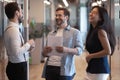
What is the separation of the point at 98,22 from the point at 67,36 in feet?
1.27

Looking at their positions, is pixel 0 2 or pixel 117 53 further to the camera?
pixel 117 53

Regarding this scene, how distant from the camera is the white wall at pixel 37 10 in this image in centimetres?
953

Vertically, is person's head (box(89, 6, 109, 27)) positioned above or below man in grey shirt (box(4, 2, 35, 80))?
above

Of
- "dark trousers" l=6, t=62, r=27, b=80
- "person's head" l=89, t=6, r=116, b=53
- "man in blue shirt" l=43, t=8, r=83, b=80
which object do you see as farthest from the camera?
"dark trousers" l=6, t=62, r=27, b=80

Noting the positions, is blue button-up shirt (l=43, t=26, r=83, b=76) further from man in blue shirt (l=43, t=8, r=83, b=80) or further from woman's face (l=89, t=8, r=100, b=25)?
woman's face (l=89, t=8, r=100, b=25)

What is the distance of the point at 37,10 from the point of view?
957 centimetres

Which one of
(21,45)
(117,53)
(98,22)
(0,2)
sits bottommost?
(117,53)

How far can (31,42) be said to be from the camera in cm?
321

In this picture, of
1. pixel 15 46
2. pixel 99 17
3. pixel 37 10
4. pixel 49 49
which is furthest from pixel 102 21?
pixel 37 10

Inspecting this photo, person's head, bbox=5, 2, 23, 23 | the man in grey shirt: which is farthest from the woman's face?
person's head, bbox=5, 2, 23, 23

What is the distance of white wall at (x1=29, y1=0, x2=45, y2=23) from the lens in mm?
9531

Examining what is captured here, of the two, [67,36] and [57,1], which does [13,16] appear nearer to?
[67,36]

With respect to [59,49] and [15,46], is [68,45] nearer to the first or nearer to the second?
[59,49]

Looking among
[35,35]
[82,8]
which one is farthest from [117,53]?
[82,8]
